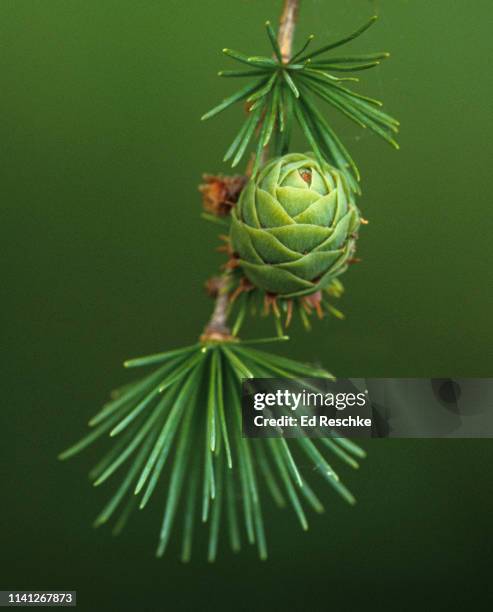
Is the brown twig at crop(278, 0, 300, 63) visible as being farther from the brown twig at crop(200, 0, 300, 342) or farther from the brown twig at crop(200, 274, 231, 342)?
the brown twig at crop(200, 274, 231, 342)

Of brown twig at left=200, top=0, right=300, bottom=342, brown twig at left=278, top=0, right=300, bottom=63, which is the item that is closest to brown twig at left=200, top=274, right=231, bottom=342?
brown twig at left=200, top=0, right=300, bottom=342

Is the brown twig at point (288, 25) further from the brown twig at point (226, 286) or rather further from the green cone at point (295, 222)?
the green cone at point (295, 222)

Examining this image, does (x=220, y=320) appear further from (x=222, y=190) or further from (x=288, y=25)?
(x=288, y=25)

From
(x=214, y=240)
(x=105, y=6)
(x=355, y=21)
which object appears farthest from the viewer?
(x=214, y=240)

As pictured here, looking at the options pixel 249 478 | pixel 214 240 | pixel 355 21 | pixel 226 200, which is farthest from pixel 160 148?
pixel 249 478

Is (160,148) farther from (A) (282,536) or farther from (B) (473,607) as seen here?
(B) (473,607)

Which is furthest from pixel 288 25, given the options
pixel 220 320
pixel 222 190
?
pixel 220 320
